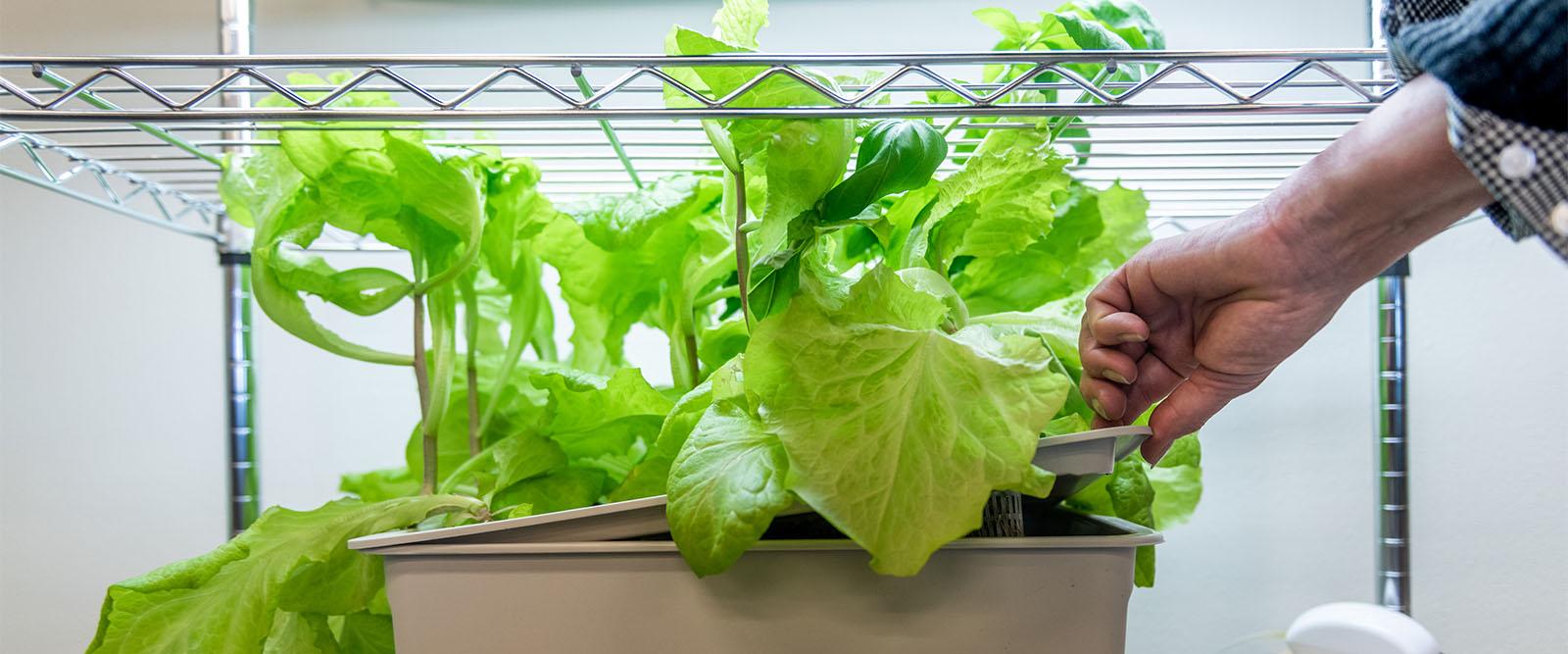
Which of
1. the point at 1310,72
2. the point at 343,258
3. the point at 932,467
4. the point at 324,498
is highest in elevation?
the point at 1310,72

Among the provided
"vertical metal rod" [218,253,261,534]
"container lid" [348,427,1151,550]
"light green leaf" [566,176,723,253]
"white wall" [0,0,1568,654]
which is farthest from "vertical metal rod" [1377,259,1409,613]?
"vertical metal rod" [218,253,261,534]

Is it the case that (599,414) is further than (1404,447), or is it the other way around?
(1404,447)

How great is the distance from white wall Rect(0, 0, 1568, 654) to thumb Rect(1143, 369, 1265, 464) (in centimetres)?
40

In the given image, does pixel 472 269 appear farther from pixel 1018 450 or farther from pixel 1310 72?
pixel 1310 72

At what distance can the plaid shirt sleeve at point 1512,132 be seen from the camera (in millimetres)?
291

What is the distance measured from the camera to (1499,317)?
0.77 meters

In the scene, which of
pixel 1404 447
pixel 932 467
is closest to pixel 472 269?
pixel 932 467

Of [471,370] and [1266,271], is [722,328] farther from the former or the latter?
[1266,271]

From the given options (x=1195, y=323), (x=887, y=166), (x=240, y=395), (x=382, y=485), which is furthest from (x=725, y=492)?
(x=240, y=395)

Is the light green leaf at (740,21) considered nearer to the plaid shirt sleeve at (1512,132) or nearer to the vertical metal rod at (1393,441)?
the plaid shirt sleeve at (1512,132)

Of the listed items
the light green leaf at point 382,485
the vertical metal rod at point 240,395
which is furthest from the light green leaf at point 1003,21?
the vertical metal rod at point 240,395

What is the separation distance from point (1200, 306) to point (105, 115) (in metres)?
0.48

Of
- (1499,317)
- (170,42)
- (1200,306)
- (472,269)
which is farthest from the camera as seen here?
A: (170,42)

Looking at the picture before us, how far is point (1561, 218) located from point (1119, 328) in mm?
160
